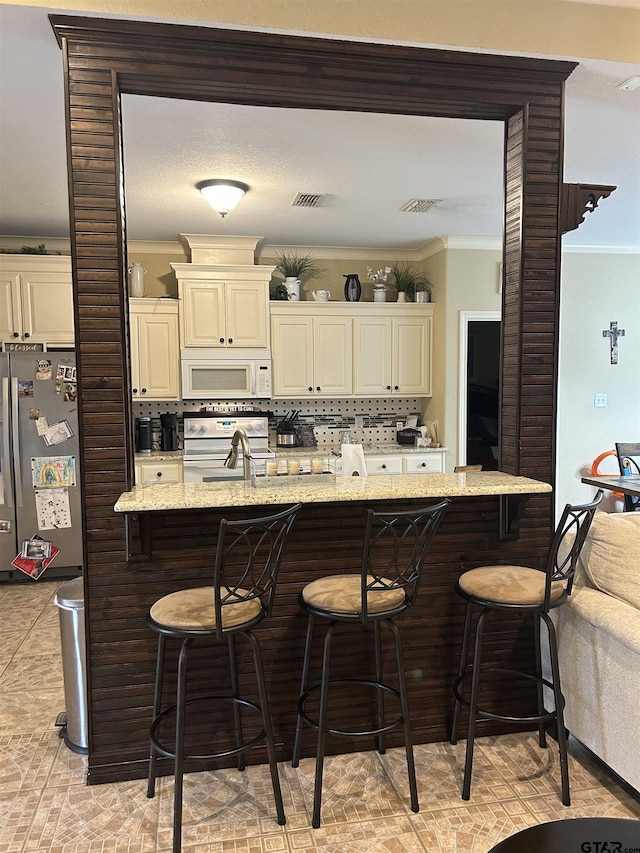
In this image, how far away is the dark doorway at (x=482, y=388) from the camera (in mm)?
5480

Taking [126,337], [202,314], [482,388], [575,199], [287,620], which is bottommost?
[287,620]

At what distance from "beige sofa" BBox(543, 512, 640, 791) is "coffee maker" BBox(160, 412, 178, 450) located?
12.0 feet

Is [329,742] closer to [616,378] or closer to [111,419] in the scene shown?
[111,419]

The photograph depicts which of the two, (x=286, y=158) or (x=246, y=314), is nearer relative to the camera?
(x=286, y=158)

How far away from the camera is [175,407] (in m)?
5.43

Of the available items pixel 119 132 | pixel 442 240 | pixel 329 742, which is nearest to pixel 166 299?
pixel 442 240

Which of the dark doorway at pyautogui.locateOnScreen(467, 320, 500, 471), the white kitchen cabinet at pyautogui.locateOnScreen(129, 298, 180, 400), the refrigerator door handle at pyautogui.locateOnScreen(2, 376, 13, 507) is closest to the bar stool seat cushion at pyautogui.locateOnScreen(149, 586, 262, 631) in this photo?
the refrigerator door handle at pyautogui.locateOnScreen(2, 376, 13, 507)

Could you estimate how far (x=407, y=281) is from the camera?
5582 millimetres

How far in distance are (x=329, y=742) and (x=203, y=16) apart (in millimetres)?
2680

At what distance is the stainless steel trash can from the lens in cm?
244

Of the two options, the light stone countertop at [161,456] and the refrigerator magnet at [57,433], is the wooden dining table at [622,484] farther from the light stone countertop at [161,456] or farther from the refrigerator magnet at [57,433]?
the refrigerator magnet at [57,433]

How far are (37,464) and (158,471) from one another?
899 millimetres

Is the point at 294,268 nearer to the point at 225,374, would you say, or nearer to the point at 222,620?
the point at 225,374

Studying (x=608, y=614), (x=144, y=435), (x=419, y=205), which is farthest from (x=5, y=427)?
(x=608, y=614)
